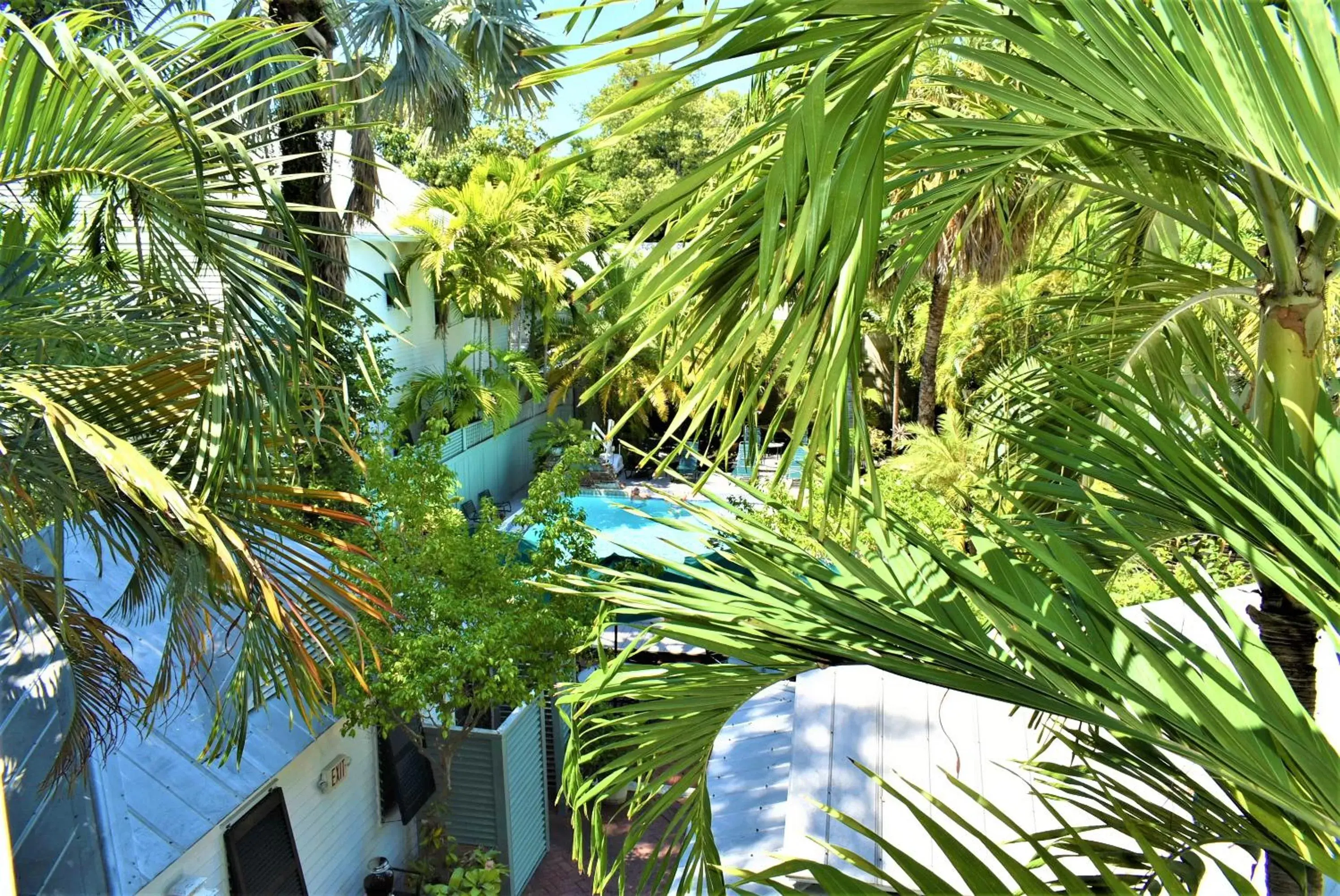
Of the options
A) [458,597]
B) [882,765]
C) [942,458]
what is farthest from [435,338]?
[882,765]

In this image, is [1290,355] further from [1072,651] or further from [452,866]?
[452,866]

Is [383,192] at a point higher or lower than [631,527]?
higher

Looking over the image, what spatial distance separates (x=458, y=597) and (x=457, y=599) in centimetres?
17

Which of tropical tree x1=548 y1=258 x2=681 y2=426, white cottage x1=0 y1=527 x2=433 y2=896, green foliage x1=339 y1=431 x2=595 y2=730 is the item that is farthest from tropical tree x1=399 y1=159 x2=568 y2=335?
white cottage x1=0 y1=527 x2=433 y2=896

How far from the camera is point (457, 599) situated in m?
8.18

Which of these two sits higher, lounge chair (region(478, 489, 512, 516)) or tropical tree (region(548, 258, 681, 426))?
tropical tree (region(548, 258, 681, 426))

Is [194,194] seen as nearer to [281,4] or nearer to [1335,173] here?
[1335,173]

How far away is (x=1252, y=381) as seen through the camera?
269 centimetres

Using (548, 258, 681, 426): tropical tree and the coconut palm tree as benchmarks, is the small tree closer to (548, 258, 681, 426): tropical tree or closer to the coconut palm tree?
the coconut palm tree

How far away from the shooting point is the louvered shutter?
632cm

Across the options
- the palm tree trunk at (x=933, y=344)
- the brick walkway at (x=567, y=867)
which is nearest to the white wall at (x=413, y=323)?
the brick walkway at (x=567, y=867)

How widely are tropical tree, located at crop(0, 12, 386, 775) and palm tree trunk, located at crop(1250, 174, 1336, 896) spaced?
238 centimetres

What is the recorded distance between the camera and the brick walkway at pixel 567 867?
9.21 meters

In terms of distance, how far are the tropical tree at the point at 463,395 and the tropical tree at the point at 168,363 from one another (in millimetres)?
12580
